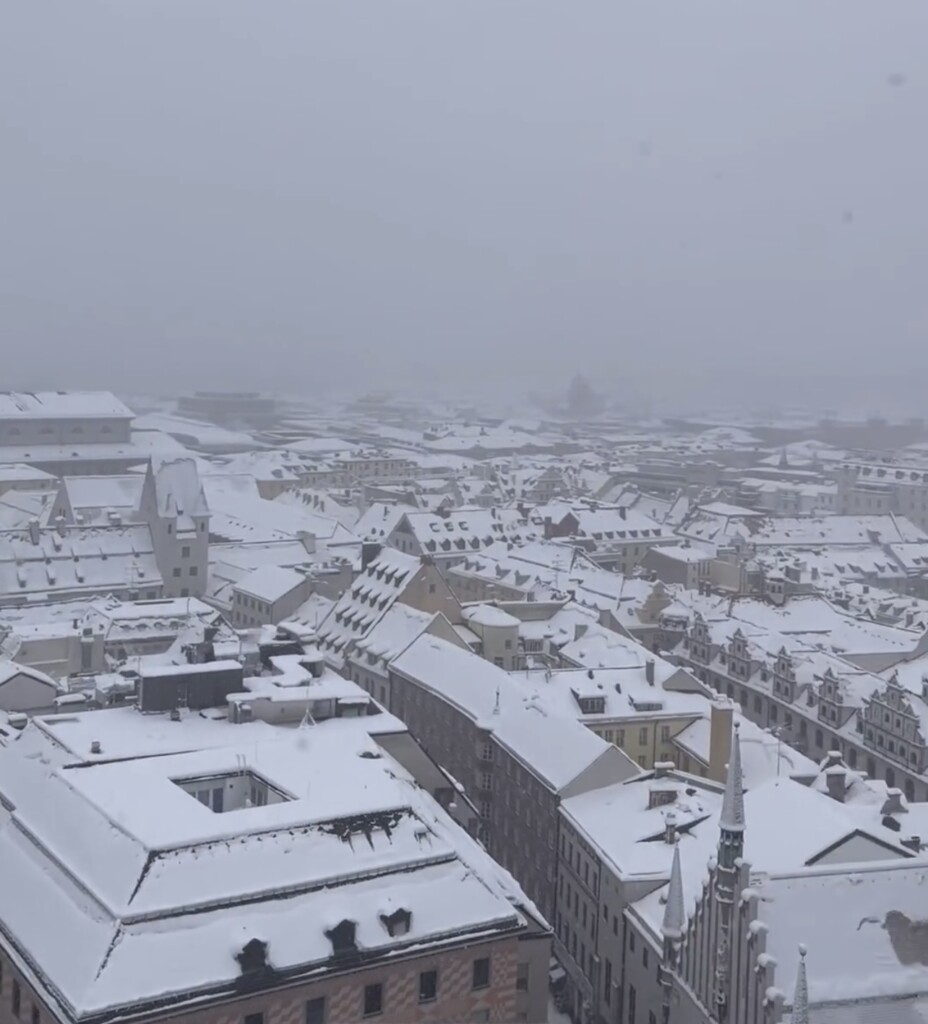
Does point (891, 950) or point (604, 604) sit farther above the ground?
point (891, 950)

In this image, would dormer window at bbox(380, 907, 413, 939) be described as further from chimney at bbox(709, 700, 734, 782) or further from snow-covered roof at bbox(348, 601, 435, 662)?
snow-covered roof at bbox(348, 601, 435, 662)

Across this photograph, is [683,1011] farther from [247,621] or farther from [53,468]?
[53,468]

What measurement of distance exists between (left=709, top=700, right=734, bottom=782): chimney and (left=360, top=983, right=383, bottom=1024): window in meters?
22.9

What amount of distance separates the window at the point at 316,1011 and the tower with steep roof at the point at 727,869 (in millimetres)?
8520

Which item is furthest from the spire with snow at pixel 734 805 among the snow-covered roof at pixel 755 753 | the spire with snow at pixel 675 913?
the snow-covered roof at pixel 755 753

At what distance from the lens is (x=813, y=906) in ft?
89.9

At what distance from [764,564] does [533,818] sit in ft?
207

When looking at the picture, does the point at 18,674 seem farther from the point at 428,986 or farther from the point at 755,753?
the point at 755,753

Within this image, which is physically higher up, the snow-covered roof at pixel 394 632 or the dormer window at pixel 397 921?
the dormer window at pixel 397 921

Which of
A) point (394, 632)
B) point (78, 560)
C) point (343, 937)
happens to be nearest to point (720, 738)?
point (394, 632)

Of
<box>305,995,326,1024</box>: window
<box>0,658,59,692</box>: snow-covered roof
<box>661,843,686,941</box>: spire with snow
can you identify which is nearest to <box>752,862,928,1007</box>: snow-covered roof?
<box>661,843,686,941</box>: spire with snow

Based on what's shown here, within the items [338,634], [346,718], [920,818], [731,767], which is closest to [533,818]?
[346,718]

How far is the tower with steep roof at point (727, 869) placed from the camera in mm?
27625

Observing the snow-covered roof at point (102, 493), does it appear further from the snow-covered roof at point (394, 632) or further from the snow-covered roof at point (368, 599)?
the snow-covered roof at point (394, 632)
